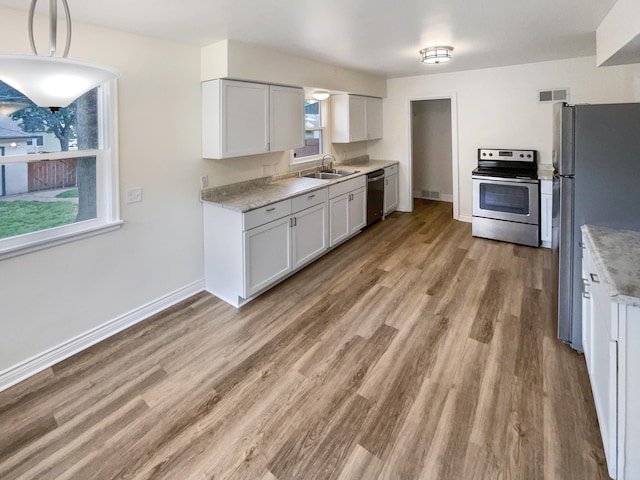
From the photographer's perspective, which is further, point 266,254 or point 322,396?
point 266,254

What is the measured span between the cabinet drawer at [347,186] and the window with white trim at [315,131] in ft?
2.31

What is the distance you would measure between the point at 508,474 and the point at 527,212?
3757 mm

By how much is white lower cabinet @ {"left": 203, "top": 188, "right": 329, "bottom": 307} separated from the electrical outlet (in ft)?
2.11

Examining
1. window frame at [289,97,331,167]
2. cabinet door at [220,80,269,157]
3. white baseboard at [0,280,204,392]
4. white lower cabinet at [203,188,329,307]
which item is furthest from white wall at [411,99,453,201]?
white baseboard at [0,280,204,392]

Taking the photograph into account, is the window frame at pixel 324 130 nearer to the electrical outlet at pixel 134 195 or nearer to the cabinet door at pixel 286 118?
the cabinet door at pixel 286 118

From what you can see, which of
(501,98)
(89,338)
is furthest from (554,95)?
(89,338)

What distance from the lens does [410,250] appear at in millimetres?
4766

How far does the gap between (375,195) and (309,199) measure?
1904mm

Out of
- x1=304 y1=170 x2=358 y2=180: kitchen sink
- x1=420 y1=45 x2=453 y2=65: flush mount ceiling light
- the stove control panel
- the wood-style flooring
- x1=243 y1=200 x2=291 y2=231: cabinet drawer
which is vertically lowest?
the wood-style flooring

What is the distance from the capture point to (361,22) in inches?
114

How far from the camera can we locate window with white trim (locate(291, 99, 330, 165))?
520cm

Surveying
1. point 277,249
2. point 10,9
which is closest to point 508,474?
point 277,249

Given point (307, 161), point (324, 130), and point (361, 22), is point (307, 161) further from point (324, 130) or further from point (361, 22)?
point (361, 22)

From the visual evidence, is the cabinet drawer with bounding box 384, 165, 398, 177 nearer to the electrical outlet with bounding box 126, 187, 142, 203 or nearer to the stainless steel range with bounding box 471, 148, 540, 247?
the stainless steel range with bounding box 471, 148, 540, 247
